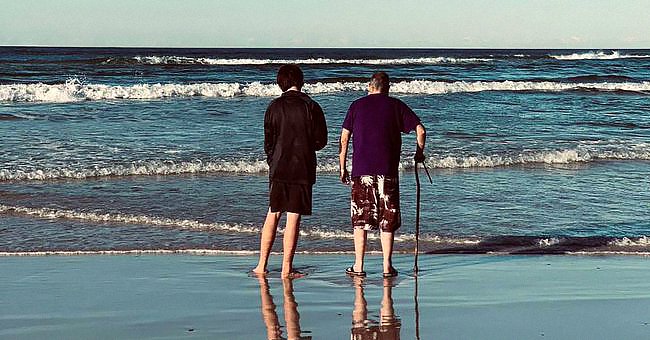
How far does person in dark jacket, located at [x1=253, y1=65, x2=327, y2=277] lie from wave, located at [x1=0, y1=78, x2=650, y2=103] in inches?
753

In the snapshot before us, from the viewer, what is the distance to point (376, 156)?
7.20 metres

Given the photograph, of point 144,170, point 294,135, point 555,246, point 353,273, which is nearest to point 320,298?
point 353,273

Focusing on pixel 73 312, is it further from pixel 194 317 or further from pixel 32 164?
pixel 32 164

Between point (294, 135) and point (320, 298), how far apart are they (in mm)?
1267

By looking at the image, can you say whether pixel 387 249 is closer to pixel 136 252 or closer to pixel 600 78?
pixel 136 252

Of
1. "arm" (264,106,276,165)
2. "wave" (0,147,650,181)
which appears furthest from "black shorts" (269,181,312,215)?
"wave" (0,147,650,181)

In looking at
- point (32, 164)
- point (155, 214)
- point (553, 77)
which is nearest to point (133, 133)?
point (32, 164)

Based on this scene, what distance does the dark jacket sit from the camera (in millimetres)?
7016

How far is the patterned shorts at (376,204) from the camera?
7266 millimetres

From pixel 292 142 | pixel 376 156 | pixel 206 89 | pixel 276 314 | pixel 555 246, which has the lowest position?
pixel 555 246

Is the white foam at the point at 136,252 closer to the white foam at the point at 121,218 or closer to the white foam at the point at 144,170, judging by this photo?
the white foam at the point at 121,218

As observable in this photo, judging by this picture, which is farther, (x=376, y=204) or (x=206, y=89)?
(x=206, y=89)

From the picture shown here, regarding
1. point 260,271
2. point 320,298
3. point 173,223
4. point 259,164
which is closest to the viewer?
point 320,298

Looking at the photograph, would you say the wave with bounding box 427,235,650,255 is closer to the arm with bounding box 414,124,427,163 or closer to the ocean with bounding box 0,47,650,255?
the ocean with bounding box 0,47,650,255
